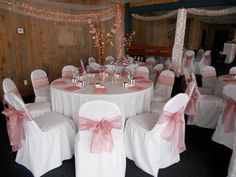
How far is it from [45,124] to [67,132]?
268mm

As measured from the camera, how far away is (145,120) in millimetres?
2316

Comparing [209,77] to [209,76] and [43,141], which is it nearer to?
[209,76]

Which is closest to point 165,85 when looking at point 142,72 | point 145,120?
point 142,72

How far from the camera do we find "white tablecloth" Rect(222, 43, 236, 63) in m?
5.93

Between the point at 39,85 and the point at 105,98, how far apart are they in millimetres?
1625

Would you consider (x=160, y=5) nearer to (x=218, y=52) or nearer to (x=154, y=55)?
(x=154, y=55)

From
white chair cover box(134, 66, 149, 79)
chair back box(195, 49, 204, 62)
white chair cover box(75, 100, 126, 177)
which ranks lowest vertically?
white chair cover box(75, 100, 126, 177)

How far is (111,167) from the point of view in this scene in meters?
1.88

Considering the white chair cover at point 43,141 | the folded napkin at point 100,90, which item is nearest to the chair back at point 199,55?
the folded napkin at point 100,90

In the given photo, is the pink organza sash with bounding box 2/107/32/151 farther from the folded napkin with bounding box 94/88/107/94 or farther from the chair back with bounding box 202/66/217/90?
the chair back with bounding box 202/66/217/90

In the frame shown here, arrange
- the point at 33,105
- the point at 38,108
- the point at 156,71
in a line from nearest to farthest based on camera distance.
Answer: the point at 38,108 → the point at 33,105 → the point at 156,71

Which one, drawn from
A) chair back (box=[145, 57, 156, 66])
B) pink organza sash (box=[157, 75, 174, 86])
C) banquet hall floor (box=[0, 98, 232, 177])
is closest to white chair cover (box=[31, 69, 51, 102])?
banquet hall floor (box=[0, 98, 232, 177])

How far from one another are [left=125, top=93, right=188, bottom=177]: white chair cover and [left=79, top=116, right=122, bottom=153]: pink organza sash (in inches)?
18.4

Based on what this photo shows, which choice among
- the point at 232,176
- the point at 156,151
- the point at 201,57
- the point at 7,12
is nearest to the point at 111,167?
the point at 156,151
